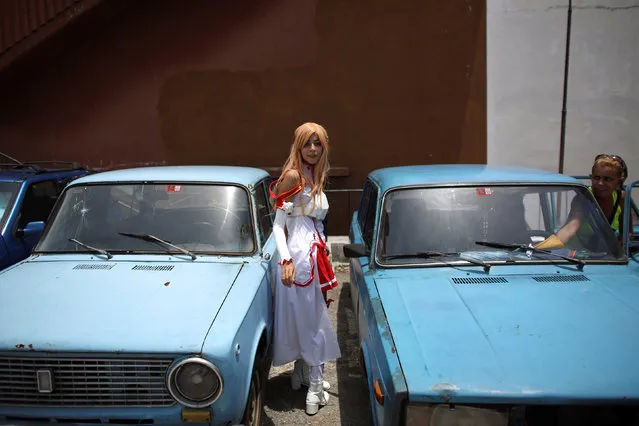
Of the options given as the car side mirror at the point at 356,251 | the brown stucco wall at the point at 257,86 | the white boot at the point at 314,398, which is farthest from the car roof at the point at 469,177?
the brown stucco wall at the point at 257,86

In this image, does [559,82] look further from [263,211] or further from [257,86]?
[263,211]

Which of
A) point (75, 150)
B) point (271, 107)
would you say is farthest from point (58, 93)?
point (271, 107)

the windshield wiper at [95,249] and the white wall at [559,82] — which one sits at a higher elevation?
the white wall at [559,82]

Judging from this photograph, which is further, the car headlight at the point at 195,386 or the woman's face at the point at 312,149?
the woman's face at the point at 312,149

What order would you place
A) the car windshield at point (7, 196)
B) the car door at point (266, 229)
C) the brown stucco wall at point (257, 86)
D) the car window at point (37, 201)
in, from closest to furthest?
the car door at point (266, 229)
the car windshield at point (7, 196)
the car window at point (37, 201)
the brown stucco wall at point (257, 86)

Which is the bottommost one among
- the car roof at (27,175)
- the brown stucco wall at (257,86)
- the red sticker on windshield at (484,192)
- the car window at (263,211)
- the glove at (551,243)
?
the glove at (551,243)

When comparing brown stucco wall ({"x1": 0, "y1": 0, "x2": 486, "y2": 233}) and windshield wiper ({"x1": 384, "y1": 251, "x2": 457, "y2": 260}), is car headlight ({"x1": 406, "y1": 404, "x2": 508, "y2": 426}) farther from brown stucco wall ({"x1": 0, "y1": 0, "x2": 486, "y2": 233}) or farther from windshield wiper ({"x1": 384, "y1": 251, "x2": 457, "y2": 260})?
brown stucco wall ({"x1": 0, "y1": 0, "x2": 486, "y2": 233})

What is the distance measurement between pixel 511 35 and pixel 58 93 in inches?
314

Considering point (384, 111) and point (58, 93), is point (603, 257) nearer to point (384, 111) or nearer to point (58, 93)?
point (384, 111)

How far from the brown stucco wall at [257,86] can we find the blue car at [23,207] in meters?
3.00

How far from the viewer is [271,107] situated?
810 cm

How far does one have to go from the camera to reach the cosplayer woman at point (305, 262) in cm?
288

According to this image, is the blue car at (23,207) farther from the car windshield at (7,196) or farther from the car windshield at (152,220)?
the car windshield at (152,220)

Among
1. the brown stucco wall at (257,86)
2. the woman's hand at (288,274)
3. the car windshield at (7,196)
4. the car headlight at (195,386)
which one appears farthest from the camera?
the brown stucco wall at (257,86)
